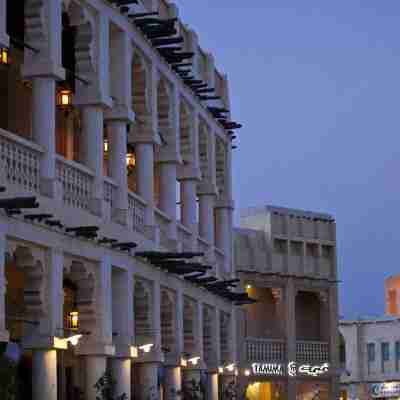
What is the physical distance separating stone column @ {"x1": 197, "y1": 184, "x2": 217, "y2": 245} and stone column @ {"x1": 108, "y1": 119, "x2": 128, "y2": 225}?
398 inches

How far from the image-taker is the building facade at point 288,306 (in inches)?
2004

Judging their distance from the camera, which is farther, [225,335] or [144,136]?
[225,335]

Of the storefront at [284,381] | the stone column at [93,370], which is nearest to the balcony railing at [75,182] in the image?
the stone column at [93,370]

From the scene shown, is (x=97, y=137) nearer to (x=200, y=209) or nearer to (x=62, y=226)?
(x=62, y=226)

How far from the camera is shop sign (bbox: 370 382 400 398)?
243 feet

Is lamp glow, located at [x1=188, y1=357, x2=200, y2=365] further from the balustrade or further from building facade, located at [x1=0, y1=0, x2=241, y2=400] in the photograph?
the balustrade

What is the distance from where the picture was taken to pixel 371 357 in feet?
247

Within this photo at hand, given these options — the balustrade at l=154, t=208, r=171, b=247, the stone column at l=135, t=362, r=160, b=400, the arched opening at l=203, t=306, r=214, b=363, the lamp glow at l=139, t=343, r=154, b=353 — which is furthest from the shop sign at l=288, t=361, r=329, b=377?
the lamp glow at l=139, t=343, r=154, b=353

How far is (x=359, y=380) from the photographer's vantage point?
249 ft

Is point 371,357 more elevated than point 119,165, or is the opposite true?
point 119,165

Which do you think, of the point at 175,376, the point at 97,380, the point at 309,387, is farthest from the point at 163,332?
the point at 309,387

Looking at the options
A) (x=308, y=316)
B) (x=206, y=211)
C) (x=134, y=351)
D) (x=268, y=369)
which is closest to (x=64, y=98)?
(x=134, y=351)

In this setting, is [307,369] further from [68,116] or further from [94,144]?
[94,144]

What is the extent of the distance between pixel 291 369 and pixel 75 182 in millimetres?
27167
